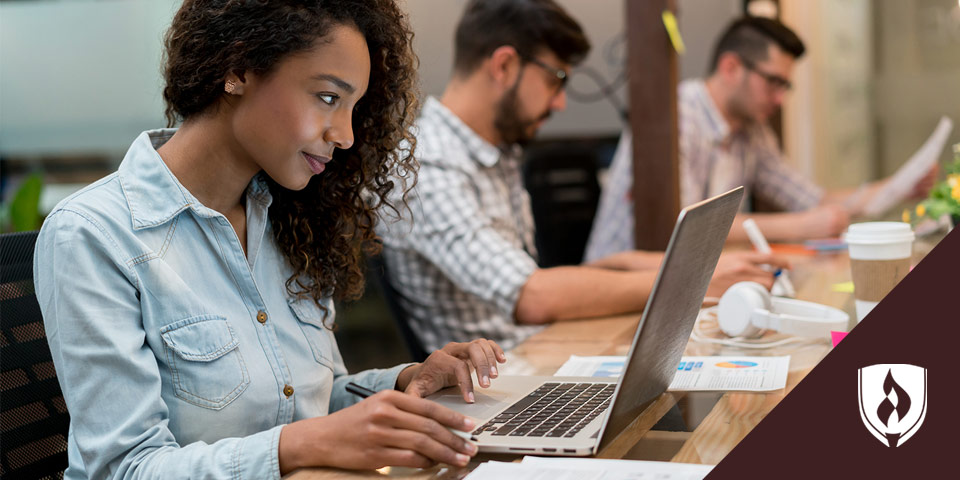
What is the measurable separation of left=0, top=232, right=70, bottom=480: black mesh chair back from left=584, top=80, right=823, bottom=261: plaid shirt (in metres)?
1.63

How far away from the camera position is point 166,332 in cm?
98

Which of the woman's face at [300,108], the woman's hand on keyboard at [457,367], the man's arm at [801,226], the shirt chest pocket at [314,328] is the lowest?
the man's arm at [801,226]

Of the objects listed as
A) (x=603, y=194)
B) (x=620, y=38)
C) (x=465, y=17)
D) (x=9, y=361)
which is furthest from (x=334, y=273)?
(x=620, y=38)

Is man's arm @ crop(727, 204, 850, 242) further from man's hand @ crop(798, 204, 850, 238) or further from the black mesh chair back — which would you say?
the black mesh chair back

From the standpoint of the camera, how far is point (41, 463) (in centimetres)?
112

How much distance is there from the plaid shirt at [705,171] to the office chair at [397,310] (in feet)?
2.85

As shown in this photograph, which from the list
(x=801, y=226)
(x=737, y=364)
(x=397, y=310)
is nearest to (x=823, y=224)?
(x=801, y=226)

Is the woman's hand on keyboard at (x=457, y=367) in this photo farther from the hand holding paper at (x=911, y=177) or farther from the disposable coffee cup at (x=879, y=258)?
the hand holding paper at (x=911, y=177)

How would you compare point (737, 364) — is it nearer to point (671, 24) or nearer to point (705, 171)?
point (671, 24)

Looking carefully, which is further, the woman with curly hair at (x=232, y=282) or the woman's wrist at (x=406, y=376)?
the woman's wrist at (x=406, y=376)

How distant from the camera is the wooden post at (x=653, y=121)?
2.27 meters

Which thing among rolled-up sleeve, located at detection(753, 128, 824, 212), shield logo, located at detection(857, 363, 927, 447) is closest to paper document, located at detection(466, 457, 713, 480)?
shield logo, located at detection(857, 363, 927, 447)

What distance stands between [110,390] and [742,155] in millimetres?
2636
